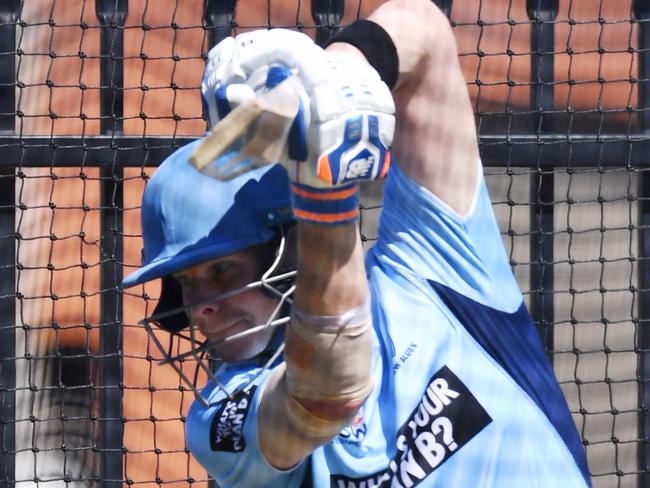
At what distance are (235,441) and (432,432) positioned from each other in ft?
0.91

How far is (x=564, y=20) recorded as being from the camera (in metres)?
3.22

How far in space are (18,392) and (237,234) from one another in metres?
1.91

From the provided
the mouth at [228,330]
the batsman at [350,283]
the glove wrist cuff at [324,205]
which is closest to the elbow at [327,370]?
the batsman at [350,283]

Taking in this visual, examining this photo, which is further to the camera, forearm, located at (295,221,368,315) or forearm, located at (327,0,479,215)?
forearm, located at (327,0,479,215)

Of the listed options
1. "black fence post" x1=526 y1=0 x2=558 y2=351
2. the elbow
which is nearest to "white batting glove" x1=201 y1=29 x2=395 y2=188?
the elbow

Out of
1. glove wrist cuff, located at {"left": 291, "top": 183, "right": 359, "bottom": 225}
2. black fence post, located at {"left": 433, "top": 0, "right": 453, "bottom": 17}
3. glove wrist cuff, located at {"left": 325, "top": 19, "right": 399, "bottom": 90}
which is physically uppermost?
glove wrist cuff, located at {"left": 325, "top": 19, "right": 399, "bottom": 90}

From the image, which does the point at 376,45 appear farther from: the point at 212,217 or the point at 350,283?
the point at 350,283

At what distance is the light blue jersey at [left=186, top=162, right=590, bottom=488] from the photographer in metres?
1.61

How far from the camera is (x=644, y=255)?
333 centimetres

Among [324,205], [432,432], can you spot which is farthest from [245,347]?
[324,205]

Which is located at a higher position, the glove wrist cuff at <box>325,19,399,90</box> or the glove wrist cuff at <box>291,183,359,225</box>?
the glove wrist cuff at <box>325,19,399,90</box>

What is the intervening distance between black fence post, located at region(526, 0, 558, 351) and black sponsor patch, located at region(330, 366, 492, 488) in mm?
1615

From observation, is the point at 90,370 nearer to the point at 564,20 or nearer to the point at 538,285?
the point at 538,285

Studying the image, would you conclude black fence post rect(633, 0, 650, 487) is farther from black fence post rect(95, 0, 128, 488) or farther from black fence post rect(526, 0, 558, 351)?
black fence post rect(95, 0, 128, 488)
